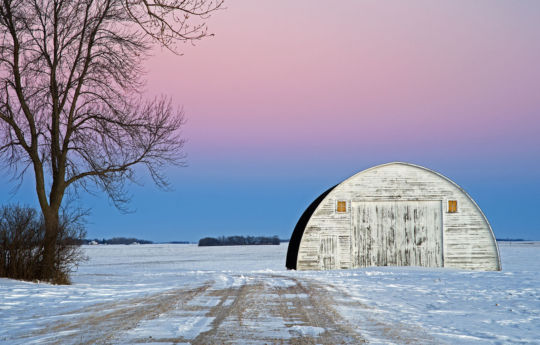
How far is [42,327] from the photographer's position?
8.92m

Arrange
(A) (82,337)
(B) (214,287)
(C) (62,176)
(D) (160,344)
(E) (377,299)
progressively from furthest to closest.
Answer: (C) (62,176) < (B) (214,287) < (E) (377,299) < (A) (82,337) < (D) (160,344)

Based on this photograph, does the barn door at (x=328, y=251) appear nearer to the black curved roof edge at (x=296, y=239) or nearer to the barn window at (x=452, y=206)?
the black curved roof edge at (x=296, y=239)

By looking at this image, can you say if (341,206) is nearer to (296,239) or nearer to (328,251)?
(328,251)

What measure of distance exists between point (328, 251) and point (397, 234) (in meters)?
3.45

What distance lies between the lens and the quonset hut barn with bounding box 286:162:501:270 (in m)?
25.9

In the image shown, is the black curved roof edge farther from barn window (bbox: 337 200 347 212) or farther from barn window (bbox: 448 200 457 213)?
barn window (bbox: 448 200 457 213)

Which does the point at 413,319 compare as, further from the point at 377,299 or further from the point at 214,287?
the point at 214,287

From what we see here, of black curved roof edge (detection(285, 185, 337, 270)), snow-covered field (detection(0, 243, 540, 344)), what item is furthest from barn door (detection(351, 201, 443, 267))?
snow-covered field (detection(0, 243, 540, 344))

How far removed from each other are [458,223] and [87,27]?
61.4 feet

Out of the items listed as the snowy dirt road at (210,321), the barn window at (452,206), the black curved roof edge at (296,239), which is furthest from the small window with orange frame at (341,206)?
the snowy dirt road at (210,321)

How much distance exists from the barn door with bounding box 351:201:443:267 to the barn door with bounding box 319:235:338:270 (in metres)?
0.89

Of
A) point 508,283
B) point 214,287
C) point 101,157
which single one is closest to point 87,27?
point 101,157

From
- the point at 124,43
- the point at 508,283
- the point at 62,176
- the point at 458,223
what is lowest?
the point at 508,283

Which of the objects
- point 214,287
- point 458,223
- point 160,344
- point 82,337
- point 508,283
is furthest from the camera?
point 458,223
